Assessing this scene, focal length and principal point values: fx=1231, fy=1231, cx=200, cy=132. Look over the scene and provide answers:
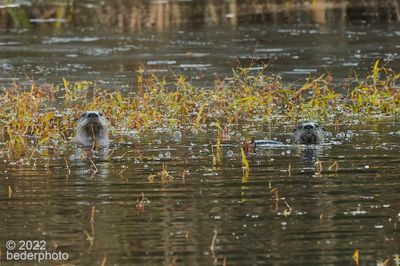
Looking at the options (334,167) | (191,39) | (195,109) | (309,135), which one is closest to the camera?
(334,167)

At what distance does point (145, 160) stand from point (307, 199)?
3091mm

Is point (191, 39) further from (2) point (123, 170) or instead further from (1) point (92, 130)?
(2) point (123, 170)

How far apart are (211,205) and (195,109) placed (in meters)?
6.92

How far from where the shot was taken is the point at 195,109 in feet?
56.7

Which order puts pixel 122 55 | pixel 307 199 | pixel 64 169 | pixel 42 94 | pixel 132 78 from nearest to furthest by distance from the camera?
pixel 307 199 → pixel 64 169 → pixel 42 94 → pixel 132 78 → pixel 122 55

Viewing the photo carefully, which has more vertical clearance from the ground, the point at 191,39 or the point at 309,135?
the point at 309,135

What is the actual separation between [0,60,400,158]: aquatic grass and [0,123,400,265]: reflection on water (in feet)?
5.00

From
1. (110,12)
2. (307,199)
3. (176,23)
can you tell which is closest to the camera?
(307,199)

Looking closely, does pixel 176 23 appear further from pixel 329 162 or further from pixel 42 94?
pixel 329 162

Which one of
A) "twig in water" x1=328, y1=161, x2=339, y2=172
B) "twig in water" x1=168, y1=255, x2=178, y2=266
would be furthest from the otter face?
"twig in water" x1=168, y1=255, x2=178, y2=266

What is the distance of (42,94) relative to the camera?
1883cm

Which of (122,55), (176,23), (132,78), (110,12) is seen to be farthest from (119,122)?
(110,12)

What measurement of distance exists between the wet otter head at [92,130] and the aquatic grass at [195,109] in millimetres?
239

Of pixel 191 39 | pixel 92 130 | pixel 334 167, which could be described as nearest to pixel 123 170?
pixel 334 167
